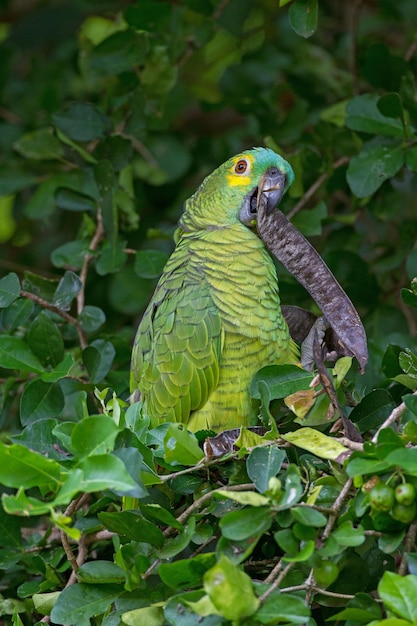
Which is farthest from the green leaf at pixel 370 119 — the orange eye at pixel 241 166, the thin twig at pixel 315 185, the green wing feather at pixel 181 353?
the green wing feather at pixel 181 353

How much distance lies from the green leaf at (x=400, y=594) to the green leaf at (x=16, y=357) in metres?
0.84

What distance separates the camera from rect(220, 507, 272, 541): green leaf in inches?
40.9

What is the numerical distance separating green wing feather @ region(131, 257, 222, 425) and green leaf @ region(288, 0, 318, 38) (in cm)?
55

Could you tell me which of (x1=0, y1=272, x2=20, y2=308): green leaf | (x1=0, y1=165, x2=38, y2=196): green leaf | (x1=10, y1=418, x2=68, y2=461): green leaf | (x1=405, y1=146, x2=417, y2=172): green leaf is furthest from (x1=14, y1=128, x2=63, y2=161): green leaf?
(x1=10, y1=418, x2=68, y2=461): green leaf

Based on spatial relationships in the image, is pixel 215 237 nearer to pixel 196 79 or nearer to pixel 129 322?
pixel 129 322

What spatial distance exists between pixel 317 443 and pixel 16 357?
2.20 ft

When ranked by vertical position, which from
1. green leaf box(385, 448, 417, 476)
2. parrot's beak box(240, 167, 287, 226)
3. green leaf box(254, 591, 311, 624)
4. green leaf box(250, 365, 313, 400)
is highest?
parrot's beak box(240, 167, 287, 226)

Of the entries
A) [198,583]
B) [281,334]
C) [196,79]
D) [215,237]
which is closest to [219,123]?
[196,79]

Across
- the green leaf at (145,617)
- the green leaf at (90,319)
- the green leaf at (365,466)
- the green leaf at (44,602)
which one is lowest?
the green leaf at (44,602)

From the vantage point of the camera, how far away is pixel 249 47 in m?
2.66

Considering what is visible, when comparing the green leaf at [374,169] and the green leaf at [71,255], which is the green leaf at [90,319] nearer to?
the green leaf at [71,255]

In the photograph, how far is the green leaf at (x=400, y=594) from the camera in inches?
37.5

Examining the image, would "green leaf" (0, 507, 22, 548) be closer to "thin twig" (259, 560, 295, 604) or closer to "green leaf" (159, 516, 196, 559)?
"green leaf" (159, 516, 196, 559)

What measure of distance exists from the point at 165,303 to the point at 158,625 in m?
0.77
